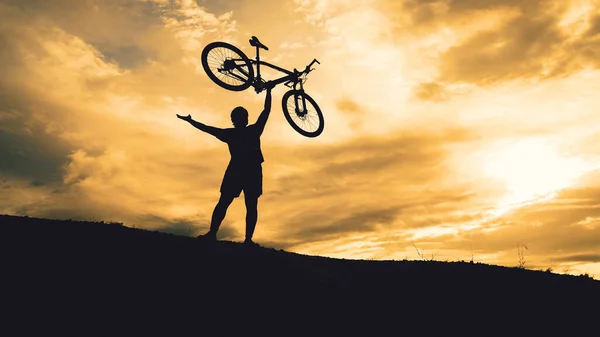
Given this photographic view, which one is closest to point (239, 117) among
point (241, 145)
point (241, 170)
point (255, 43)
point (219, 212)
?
point (241, 145)

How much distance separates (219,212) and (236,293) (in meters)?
2.61

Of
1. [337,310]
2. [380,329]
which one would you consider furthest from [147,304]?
[380,329]

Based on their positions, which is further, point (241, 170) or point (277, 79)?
point (277, 79)

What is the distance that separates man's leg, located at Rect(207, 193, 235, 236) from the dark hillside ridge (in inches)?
17.2

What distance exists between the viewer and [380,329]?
7418 mm

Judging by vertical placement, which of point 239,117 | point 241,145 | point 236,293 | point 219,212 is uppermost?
point 239,117

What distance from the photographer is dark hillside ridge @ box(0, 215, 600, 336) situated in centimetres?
650

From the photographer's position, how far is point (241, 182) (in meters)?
9.78

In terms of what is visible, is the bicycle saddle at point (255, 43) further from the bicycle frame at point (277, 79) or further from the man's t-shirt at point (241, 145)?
the man's t-shirt at point (241, 145)

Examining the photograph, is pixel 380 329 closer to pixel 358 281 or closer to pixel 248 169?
pixel 358 281

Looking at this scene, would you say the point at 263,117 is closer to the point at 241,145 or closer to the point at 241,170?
the point at 241,145

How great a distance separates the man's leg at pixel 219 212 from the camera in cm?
979

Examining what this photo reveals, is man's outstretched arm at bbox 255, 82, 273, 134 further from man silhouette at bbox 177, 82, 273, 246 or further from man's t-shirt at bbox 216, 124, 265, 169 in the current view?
man's t-shirt at bbox 216, 124, 265, 169

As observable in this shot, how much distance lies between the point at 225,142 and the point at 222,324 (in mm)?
4344
